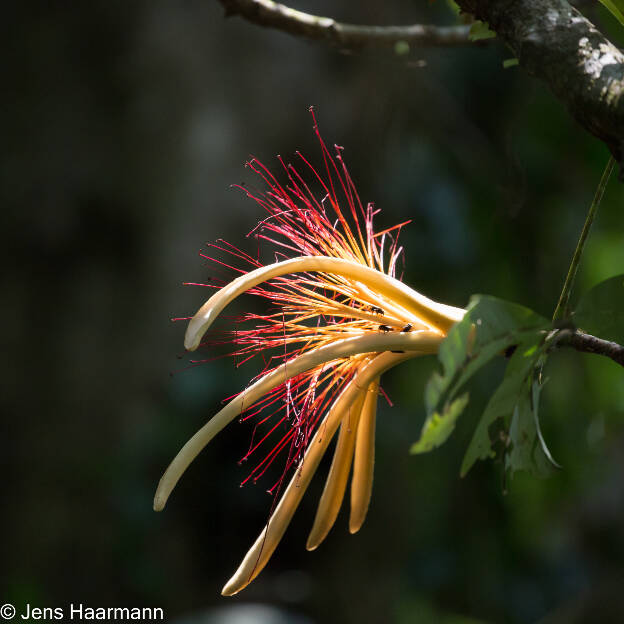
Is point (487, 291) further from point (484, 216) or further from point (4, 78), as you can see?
point (4, 78)

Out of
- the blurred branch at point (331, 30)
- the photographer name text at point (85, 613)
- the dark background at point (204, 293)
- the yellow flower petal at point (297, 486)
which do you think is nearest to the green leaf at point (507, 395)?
the yellow flower petal at point (297, 486)

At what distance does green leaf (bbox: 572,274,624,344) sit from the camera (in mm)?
607

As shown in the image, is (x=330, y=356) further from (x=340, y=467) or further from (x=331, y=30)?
(x=331, y=30)

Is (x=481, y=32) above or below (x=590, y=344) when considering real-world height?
above

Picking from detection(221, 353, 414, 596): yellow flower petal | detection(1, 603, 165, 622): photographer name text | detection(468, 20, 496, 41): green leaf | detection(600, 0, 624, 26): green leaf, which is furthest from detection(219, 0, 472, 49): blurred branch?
detection(1, 603, 165, 622): photographer name text

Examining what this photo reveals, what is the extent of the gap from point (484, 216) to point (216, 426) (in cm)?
189

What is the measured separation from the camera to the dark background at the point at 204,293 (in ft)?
7.23

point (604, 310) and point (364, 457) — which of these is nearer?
point (604, 310)

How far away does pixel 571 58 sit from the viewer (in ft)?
1.79

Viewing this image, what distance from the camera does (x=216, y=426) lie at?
0.60 meters

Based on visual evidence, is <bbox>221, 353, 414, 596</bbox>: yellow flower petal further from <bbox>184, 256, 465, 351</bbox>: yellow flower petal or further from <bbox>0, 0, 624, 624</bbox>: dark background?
<bbox>0, 0, 624, 624</bbox>: dark background

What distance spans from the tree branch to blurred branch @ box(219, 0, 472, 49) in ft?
1.60

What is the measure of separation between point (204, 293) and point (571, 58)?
7.51 ft

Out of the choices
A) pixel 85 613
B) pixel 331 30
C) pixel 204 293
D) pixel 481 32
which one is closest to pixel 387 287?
pixel 481 32
